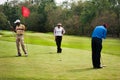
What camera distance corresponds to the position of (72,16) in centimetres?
12400

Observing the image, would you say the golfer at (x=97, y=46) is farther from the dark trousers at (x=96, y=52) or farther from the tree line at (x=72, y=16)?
Result: the tree line at (x=72, y=16)

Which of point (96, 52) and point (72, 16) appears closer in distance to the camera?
point (96, 52)

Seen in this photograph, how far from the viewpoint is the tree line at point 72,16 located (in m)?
103

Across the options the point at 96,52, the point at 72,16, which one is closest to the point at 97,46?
the point at 96,52

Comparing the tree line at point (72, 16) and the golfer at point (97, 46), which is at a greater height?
the golfer at point (97, 46)

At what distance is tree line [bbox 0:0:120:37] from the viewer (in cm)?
10344

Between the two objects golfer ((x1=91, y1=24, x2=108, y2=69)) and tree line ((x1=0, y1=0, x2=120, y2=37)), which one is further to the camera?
tree line ((x1=0, y1=0, x2=120, y2=37))

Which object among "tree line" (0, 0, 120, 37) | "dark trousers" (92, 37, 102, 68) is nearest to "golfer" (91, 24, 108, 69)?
"dark trousers" (92, 37, 102, 68)

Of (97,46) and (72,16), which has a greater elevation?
(97,46)

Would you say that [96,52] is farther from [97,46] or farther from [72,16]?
[72,16]

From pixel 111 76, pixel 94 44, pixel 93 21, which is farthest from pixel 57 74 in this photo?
pixel 93 21

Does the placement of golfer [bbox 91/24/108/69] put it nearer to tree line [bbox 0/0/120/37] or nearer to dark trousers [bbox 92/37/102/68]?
dark trousers [bbox 92/37/102/68]

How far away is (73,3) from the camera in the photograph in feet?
448

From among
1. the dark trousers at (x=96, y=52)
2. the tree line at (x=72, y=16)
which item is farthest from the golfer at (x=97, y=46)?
the tree line at (x=72, y=16)
